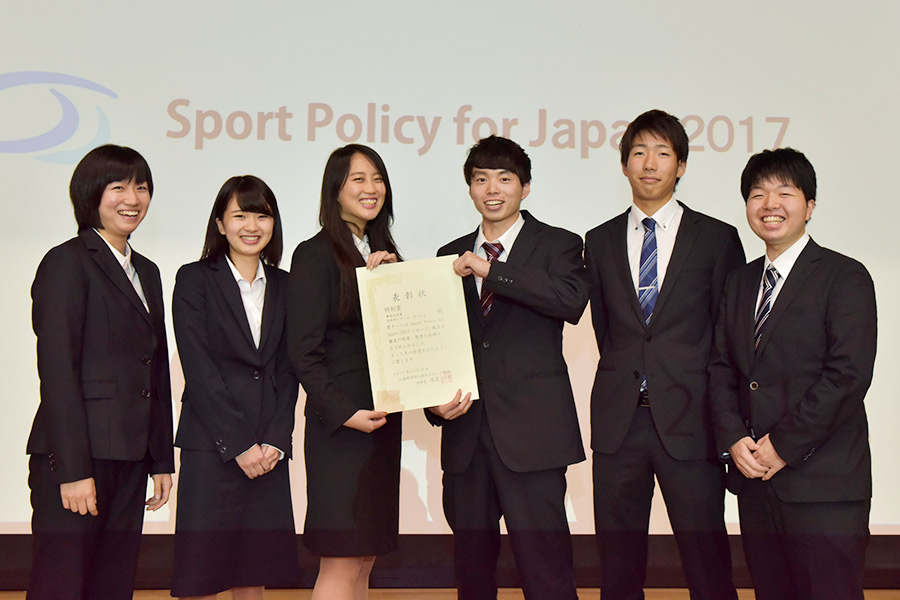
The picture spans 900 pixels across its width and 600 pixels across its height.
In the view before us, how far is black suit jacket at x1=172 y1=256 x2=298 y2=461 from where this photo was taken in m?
2.17

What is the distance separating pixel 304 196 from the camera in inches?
138

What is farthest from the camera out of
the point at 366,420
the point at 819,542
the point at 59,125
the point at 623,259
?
the point at 59,125

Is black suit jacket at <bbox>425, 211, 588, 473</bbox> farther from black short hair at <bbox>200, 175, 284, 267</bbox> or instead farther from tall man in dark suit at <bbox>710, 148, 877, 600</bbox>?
black short hair at <bbox>200, 175, 284, 267</bbox>


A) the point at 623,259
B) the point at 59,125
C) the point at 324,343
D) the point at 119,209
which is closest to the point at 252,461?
the point at 324,343

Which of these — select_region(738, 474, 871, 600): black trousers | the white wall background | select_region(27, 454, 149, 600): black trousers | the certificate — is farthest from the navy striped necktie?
the white wall background

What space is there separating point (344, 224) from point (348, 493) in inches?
31.1

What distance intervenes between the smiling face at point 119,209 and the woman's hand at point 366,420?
2.84 feet

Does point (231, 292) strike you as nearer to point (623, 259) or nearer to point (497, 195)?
point (497, 195)

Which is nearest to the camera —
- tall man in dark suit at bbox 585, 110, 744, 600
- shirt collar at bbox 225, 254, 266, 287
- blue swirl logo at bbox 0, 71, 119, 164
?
tall man in dark suit at bbox 585, 110, 744, 600

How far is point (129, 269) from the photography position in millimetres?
2271

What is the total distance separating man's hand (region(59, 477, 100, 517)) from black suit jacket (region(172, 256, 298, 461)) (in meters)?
0.29

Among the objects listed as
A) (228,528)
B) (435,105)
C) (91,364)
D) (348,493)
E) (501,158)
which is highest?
(435,105)

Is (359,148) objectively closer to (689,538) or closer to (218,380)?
(218,380)

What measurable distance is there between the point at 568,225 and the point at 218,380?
1.92 metres
